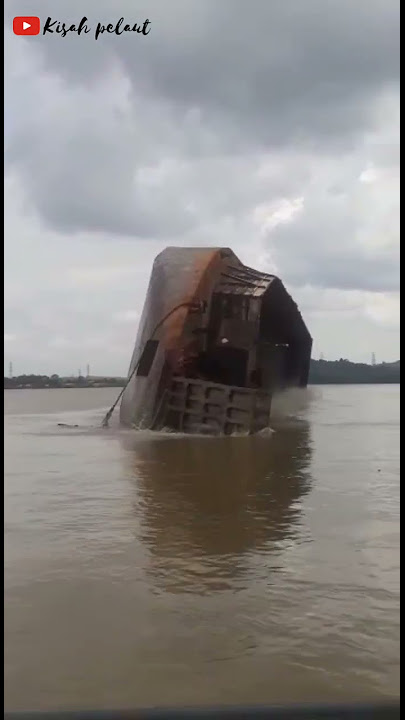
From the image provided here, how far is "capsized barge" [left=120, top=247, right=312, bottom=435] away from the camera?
17.1m

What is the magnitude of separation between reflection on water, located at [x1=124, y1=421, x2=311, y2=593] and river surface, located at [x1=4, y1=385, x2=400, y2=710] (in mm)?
31

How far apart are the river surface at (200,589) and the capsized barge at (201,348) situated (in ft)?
19.2

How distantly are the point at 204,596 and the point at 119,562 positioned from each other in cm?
124

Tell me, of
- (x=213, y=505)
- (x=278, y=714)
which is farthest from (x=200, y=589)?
(x=213, y=505)

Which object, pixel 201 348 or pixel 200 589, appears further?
pixel 201 348

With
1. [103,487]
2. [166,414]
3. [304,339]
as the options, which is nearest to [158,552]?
[103,487]

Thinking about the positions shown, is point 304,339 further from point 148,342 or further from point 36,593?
point 36,593

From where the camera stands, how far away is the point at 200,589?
5.01 metres

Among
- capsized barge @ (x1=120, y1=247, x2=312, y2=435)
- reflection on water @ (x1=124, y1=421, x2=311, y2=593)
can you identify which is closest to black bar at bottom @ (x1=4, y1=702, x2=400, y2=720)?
reflection on water @ (x1=124, y1=421, x2=311, y2=593)

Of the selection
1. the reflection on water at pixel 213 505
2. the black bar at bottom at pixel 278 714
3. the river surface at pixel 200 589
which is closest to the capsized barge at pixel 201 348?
the reflection on water at pixel 213 505

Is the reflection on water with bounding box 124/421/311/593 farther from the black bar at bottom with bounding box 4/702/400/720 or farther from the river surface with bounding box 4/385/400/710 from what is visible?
the black bar at bottom with bounding box 4/702/400/720

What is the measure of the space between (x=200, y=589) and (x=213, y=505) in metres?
3.36

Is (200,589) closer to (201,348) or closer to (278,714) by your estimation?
(278,714)
